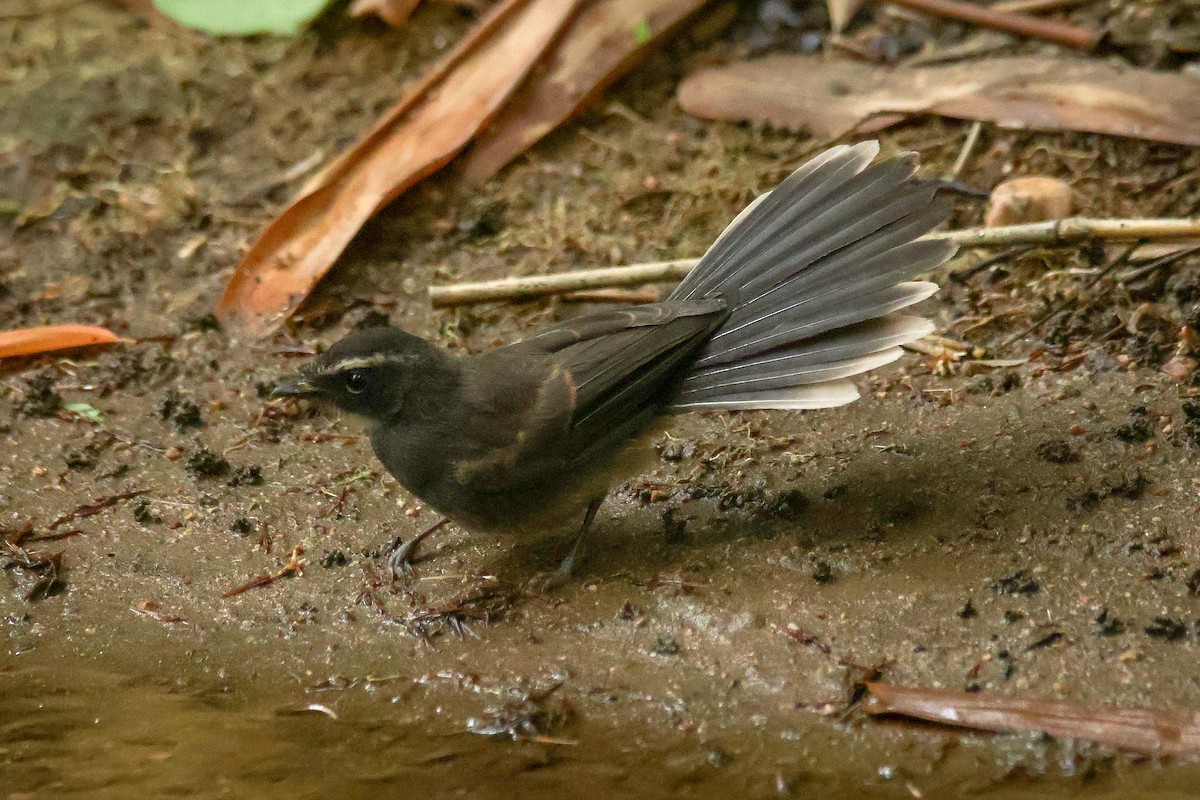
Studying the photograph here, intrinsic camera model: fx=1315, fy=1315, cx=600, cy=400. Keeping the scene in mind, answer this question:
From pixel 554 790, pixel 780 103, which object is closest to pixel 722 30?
pixel 780 103

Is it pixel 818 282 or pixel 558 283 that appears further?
pixel 558 283

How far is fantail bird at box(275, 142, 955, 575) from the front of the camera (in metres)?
4.90

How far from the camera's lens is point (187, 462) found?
5.82m

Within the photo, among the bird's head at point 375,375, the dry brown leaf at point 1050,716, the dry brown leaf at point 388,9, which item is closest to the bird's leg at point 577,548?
the bird's head at point 375,375

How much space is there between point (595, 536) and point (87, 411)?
102 inches

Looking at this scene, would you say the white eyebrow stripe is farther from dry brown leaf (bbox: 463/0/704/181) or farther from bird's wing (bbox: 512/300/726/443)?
dry brown leaf (bbox: 463/0/704/181)

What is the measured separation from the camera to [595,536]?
5340 millimetres

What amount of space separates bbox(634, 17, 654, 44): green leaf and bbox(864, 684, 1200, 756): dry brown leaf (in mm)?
4605

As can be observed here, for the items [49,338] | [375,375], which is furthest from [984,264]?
[49,338]

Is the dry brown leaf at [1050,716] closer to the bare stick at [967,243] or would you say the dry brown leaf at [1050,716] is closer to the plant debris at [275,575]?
the bare stick at [967,243]

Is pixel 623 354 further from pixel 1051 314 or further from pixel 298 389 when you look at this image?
pixel 1051 314

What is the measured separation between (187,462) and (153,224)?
215cm

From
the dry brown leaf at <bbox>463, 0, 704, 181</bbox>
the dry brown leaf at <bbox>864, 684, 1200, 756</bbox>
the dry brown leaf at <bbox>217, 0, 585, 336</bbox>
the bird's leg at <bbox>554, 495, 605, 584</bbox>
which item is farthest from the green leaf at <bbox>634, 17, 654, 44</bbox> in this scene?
the dry brown leaf at <bbox>864, 684, 1200, 756</bbox>

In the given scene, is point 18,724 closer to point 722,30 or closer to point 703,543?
point 703,543
